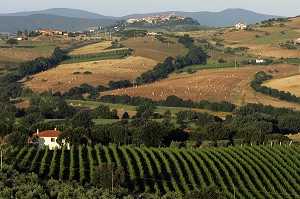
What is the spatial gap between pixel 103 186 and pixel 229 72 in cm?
8821

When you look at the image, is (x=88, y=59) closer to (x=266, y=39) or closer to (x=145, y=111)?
(x=266, y=39)

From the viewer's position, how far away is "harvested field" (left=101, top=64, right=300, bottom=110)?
100 meters

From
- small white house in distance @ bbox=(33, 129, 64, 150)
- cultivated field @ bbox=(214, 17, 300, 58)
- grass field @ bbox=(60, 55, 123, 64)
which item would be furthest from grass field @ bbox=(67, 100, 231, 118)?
cultivated field @ bbox=(214, 17, 300, 58)

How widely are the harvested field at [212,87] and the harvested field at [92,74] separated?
7148mm

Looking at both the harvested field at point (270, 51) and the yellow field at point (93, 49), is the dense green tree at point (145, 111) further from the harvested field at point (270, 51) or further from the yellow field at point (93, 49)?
the harvested field at point (270, 51)

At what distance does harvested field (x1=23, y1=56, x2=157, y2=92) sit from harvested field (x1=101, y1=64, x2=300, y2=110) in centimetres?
715

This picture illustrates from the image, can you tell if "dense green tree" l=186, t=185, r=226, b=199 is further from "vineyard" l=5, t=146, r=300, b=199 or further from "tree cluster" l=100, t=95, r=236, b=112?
"tree cluster" l=100, t=95, r=236, b=112

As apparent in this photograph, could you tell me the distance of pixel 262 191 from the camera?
40000 mm

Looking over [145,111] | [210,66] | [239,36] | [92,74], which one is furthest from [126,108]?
[239,36]

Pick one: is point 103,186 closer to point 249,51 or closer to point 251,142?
point 251,142

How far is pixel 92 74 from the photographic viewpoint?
118 meters

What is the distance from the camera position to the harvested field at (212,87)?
100 m

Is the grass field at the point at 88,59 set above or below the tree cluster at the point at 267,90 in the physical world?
above

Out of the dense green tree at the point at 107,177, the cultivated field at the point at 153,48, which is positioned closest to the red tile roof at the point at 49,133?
the dense green tree at the point at 107,177
